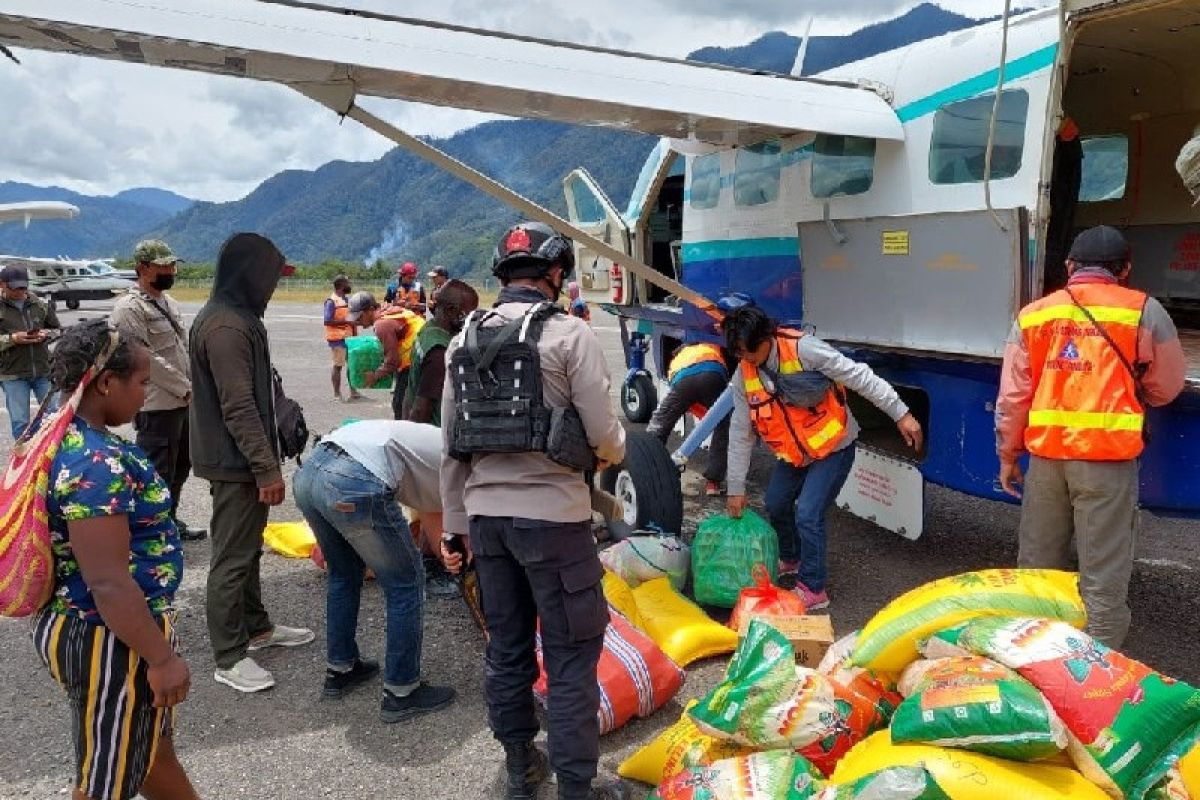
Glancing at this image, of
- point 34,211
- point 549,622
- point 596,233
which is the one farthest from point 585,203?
point 34,211

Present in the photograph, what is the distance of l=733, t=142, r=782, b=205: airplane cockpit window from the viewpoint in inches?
243

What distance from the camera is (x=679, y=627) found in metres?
4.00

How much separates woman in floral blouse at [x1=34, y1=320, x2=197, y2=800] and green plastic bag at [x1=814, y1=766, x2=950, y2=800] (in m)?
1.67

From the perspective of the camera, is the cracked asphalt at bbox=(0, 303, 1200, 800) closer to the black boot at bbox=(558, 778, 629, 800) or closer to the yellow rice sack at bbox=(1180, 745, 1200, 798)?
the black boot at bbox=(558, 778, 629, 800)

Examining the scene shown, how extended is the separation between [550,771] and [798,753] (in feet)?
3.19

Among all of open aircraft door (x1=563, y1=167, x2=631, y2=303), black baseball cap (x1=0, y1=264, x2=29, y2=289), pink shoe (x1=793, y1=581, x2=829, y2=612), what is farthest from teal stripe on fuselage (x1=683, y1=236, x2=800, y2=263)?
black baseball cap (x1=0, y1=264, x2=29, y2=289)

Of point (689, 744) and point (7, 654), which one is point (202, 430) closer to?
point (7, 654)

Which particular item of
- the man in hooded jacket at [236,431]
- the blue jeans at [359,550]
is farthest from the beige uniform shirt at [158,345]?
the blue jeans at [359,550]

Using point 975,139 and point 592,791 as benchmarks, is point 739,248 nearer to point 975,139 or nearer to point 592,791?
point 975,139

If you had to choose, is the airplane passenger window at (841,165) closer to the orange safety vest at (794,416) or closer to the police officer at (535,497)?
the orange safety vest at (794,416)

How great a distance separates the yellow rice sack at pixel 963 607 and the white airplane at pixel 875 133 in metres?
1.20

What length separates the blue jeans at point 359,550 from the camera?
3.28 m

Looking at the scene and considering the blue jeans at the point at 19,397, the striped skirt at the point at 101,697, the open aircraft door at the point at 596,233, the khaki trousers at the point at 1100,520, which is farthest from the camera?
the open aircraft door at the point at 596,233

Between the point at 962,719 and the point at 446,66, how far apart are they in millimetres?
3539
